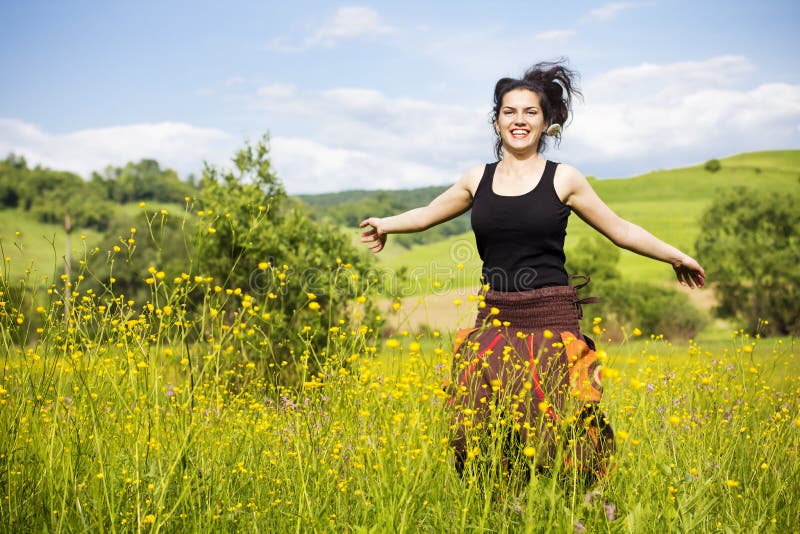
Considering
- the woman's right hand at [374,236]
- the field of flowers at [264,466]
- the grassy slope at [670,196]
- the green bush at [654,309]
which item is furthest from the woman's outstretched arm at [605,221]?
the grassy slope at [670,196]

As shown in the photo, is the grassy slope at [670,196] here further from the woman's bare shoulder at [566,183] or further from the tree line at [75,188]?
the woman's bare shoulder at [566,183]

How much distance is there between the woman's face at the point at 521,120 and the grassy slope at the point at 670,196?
173ft

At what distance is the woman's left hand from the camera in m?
3.93

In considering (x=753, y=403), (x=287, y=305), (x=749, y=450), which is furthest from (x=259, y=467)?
(x=287, y=305)

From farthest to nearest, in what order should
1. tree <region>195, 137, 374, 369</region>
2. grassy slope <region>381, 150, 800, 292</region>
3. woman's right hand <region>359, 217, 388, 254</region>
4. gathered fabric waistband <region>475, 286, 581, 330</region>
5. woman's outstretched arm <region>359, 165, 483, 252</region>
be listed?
1. grassy slope <region>381, 150, 800, 292</region>
2. tree <region>195, 137, 374, 369</region>
3. woman's right hand <region>359, 217, 388, 254</region>
4. woman's outstretched arm <region>359, 165, 483, 252</region>
5. gathered fabric waistband <region>475, 286, 581, 330</region>

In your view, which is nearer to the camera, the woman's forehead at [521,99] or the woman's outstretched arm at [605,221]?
the woman's outstretched arm at [605,221]

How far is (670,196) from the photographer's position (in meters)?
84.0

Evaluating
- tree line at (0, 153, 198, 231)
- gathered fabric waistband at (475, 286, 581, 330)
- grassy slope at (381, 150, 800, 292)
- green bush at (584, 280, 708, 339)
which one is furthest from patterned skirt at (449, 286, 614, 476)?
tree line at (0, 153, 198, 231)

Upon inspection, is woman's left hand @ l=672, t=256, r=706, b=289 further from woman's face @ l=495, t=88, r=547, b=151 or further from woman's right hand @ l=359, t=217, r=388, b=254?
woman's right hand @ l=359, t=217, r=388, b=254

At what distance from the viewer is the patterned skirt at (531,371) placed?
3361mm

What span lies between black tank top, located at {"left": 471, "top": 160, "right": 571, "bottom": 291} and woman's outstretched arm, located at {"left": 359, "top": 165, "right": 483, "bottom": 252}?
329 mm

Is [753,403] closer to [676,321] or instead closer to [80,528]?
[80,528]

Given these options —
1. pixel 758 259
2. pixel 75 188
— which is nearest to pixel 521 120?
pixel 758 259

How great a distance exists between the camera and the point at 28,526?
2.91 meters
